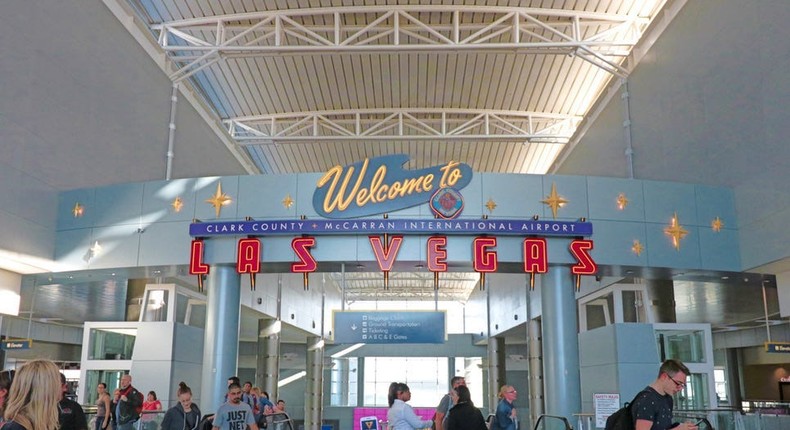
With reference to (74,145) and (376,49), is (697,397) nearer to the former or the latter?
(376,49)

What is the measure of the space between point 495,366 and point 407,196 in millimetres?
19195

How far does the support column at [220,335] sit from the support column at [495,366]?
1911 centimetres

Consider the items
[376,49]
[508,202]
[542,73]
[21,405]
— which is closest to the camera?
[21,405]

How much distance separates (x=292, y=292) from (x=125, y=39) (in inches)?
549

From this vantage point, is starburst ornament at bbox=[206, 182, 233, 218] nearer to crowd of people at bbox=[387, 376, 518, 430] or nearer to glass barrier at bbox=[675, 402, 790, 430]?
crowd of people at bbox=[387, 376, 518, 430]

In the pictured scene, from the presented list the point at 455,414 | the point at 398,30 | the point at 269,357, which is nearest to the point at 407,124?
the point at 398,30

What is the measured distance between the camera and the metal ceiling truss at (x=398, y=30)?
1916cm

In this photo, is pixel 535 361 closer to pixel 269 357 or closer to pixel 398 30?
pixel 269 357

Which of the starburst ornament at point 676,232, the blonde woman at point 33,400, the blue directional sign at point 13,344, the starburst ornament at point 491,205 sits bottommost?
the blonde woman at point 33,400

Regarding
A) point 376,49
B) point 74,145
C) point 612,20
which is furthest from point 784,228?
point 74,145

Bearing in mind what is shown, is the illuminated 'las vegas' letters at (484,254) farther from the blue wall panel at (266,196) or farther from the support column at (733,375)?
the support column at (733,375)

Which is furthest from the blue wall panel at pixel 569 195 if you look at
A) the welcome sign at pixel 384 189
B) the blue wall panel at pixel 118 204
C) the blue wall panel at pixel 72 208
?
the blue wall panel at pixel 72 208

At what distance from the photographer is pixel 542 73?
23.5m

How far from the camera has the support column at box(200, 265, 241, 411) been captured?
14.0m
